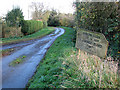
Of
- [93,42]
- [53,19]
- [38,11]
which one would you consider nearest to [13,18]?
[93,42]

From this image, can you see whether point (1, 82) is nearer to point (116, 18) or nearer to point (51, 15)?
point (116, 18)

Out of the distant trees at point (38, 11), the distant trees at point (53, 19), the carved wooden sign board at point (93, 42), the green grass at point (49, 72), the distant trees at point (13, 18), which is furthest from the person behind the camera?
the distant trees at point (53, 19)

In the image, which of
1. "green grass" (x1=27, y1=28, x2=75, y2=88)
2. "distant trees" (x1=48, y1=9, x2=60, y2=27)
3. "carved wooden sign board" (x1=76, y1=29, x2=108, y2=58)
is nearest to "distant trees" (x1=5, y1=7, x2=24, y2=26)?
"green grass" (x1=27, y1=28, x2=75, y2=88)

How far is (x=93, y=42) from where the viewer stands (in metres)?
3.37

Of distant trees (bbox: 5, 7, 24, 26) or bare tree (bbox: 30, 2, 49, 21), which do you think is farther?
bare tree (bbox: 30, 2, 49, 21)

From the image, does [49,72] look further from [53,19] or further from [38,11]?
[53,19]

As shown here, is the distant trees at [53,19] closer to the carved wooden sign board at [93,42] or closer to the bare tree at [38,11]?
the bare tree at [38,11]

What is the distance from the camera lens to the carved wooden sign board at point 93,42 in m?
3.09

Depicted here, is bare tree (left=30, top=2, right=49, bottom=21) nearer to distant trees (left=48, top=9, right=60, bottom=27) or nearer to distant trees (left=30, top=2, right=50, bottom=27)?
distant trees (left=30, top=2, right=50, bottom=27)

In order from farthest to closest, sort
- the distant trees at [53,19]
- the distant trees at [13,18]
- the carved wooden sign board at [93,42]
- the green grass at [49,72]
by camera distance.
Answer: the distant trees at [53,19] → the distant trees at [13,18] → the green grass at [49,72] → the carved wooden sign board at [93,42]

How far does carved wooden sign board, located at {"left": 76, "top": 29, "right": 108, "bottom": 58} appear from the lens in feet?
10.1

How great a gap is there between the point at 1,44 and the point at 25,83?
9441 millimetres

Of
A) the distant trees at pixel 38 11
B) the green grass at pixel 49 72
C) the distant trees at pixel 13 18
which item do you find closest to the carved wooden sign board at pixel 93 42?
the green grass at pixel 49 72

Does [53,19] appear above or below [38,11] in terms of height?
below
